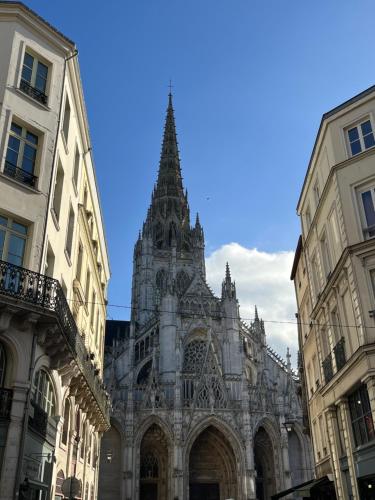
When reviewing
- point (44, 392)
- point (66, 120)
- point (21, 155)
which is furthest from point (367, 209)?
point (44, 392)

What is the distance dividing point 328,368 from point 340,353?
6.11ft

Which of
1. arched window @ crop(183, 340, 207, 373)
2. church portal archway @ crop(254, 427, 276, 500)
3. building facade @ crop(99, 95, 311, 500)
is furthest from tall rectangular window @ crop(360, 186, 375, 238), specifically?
church portal archway @ crop(254, 427, 276, 500)

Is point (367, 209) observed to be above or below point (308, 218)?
below

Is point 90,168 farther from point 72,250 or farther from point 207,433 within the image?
point 207,433

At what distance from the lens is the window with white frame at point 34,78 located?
48.0 feet

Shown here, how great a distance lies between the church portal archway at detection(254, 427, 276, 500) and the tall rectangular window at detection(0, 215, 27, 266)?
43994 mm

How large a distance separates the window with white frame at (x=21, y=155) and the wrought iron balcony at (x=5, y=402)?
5.58 m

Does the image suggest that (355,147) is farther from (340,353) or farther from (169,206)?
(169,206)

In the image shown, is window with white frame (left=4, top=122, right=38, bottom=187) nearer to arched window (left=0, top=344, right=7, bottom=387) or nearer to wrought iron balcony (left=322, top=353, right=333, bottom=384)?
arched window (left=0, top=344, right=7, bottom=387)

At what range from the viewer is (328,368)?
58.5 ft

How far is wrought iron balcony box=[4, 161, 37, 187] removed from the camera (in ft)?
43.9

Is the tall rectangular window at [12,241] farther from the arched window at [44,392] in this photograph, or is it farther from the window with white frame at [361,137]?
the window with white frame at [361,137]

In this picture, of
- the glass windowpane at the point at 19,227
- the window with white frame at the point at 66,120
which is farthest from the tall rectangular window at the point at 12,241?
the window with white frame at the point at 66,120

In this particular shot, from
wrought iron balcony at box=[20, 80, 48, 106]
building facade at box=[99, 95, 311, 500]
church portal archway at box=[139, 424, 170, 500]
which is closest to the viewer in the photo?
wrought iron balcony at box=[20, 80, 48, 106]
